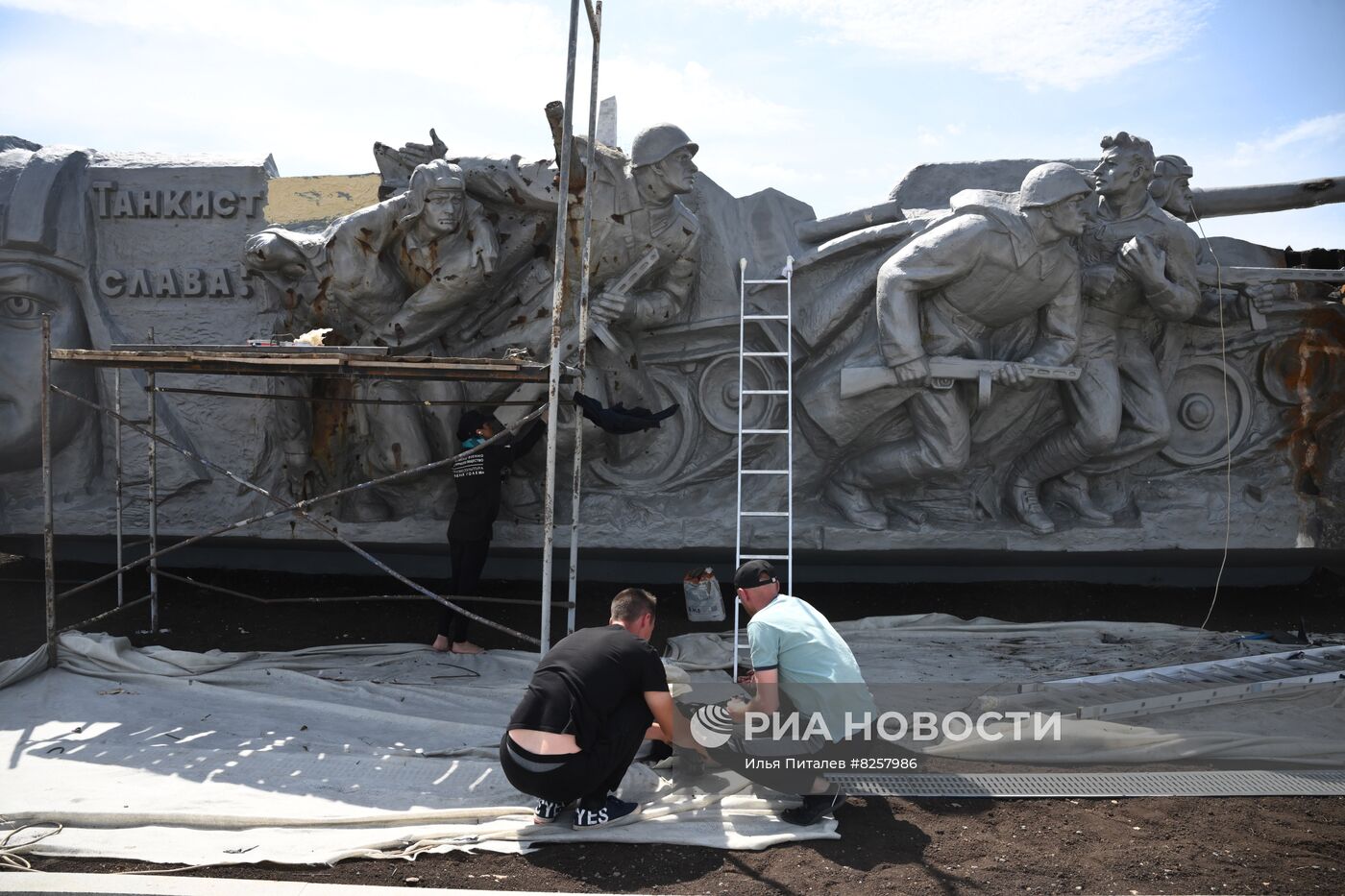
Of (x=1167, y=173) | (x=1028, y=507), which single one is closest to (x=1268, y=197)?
(x=1167, y=173)

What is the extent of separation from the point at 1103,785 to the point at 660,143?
4177mm

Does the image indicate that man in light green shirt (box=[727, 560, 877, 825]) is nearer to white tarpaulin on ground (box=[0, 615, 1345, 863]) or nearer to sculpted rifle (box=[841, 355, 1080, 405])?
white tarpaulin on ground (box=[0, 615, 1345, 863])

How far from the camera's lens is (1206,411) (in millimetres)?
7332

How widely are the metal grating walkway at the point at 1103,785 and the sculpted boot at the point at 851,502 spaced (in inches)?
108

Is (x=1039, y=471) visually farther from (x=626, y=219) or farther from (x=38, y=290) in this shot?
(x=38, y=290)

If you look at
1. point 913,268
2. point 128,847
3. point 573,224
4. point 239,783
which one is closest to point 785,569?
point 913,268

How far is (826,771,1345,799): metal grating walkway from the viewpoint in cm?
439

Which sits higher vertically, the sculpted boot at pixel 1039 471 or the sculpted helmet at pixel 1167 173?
the sculpted helmet at pixel 1167 173

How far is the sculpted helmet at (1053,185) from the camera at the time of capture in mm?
6625

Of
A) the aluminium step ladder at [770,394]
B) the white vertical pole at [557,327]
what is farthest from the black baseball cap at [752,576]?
the aluminium step ladder at [770,394]

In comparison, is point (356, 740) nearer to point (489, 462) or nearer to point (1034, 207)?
point (489, 462)

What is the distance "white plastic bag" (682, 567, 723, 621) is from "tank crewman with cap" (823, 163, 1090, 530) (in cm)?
106

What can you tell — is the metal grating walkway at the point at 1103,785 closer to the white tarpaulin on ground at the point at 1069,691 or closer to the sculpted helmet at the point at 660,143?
the white tarpaulin on ground at the point at 1069,691

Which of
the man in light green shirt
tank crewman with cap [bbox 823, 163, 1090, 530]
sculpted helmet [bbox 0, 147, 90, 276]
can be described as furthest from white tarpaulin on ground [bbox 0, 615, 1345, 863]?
sculpted helmet [bbox 0, 147, 90, 276]
